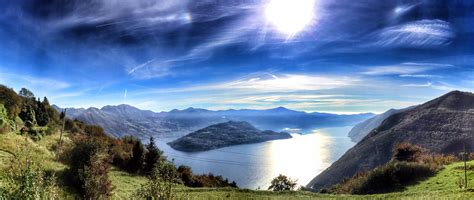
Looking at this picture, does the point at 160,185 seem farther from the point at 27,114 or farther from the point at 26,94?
the point at 26,94

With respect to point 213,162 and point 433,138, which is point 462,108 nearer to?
point 433,138

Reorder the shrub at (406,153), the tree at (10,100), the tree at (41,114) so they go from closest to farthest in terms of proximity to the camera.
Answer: the tree at (10,100) → the tree at (41,114) → the shrub at (406,153)

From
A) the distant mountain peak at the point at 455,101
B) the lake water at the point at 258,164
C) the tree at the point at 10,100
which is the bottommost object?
the lake water at the point at 258,164

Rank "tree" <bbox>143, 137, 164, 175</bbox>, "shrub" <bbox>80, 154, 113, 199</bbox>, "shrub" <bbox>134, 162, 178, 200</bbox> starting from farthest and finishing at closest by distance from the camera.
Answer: "tree" <bbox>143, 137, 164, 175</bbox> → "shrub" <bbox>80, 154, 113, 199</bbox> → "shrub" <bbox>134, 162, 178, 200</bbox>

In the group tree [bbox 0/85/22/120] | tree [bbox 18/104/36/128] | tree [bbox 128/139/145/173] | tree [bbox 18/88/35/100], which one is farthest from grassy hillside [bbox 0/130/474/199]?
tree [bbox 18/88/35/100]

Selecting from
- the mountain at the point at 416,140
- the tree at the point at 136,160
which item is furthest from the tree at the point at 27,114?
the mountain at the point at 416,140

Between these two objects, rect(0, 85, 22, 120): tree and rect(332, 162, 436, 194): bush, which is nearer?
rect(332, 162, 436, 194): bush

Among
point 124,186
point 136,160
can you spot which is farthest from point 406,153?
point 124,186

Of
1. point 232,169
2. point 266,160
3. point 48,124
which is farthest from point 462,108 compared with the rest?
point 48,124

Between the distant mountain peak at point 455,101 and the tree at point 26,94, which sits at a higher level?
the distant mountain peak at point 455,101

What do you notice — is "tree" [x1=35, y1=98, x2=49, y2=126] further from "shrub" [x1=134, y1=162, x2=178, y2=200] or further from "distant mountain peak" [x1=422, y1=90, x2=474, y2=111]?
"distant mountain peak" [x1=422, y1=90, x2=474, y2=111]

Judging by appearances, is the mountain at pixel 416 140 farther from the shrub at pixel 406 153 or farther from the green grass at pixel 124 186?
the green grass at pixel 124 186
